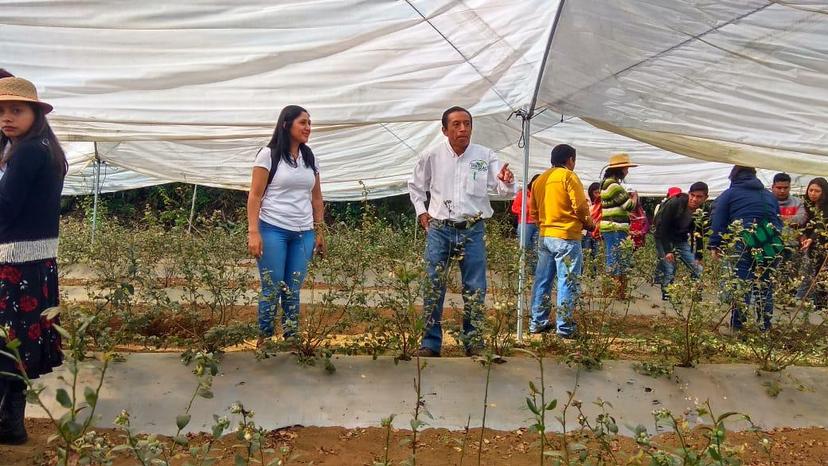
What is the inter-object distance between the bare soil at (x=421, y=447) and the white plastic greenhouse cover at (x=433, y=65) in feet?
5.64

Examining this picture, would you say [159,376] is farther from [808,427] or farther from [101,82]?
[808,427]

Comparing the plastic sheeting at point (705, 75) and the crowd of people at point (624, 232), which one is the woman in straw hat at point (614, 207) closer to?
the crowd of people at point (624, 232)

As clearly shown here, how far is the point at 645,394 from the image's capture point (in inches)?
126

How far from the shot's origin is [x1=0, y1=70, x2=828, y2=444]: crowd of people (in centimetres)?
239

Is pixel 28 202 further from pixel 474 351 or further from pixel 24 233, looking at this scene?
pixel 474 351

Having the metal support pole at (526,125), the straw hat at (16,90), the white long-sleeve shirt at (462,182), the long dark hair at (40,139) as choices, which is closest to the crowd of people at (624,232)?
the metal support pole at (526,125)

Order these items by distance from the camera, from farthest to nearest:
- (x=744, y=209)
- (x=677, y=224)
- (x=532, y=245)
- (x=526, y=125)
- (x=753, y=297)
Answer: (x=677, y=224) < (x=532, y=245) < (x=744, y=209) < (x=526, y=125) < (x=753, y=297)

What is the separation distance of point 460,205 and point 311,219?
2.80 ft

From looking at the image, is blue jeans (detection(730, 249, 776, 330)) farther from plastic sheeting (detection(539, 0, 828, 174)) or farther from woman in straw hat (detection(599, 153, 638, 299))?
woman in straw hat (detection(599, 153, 638, 299))

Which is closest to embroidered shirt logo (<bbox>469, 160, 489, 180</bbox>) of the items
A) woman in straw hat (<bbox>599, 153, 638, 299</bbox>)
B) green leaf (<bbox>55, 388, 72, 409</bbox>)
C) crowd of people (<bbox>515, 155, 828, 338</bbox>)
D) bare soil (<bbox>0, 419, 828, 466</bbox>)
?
crowd of people (<bbox>515, 155, 828, 338</bbox>)

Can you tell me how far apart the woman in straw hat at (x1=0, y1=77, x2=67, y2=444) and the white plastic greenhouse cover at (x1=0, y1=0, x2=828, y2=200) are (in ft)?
1.94

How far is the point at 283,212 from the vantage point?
3.41 meters

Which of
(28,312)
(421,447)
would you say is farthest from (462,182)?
(28,312)

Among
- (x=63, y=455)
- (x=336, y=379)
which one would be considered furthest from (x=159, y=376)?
(x=63, y=455)
